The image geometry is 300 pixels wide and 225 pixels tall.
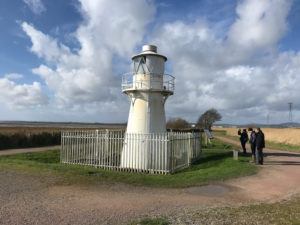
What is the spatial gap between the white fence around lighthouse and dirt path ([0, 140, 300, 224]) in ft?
15.0

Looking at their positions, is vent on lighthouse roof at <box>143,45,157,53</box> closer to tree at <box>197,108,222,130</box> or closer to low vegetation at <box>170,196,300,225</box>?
low vegetation at <box>170,196,300,225</box>

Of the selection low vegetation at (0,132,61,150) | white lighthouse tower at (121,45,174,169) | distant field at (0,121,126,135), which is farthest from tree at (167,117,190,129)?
white lighthouse tower at (121,45,174,169)

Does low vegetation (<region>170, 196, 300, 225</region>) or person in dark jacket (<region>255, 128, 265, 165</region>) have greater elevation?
person in dark jacket (<region>255, 128, 265, 165</region>)

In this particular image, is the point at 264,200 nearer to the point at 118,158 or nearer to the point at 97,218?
the point at 97,218

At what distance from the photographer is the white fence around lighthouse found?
58.0ft

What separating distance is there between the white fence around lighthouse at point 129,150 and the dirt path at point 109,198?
457 cm

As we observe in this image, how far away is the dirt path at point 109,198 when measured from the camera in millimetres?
8383

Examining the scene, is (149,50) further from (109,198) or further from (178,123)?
(178,123)

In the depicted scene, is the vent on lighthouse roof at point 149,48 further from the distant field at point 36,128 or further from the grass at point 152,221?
the distant field at point 36,128

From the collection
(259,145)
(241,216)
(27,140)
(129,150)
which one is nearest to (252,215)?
(241,216)

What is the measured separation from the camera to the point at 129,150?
19.1 meters

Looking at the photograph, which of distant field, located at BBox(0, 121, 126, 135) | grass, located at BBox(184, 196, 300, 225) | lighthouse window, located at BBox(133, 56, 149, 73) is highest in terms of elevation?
lighthouse window, located at BBox(133, 56, 149, 73)

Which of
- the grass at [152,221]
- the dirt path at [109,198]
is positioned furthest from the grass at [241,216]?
the dirt path at [109,198]

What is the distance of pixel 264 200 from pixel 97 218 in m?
4.90
